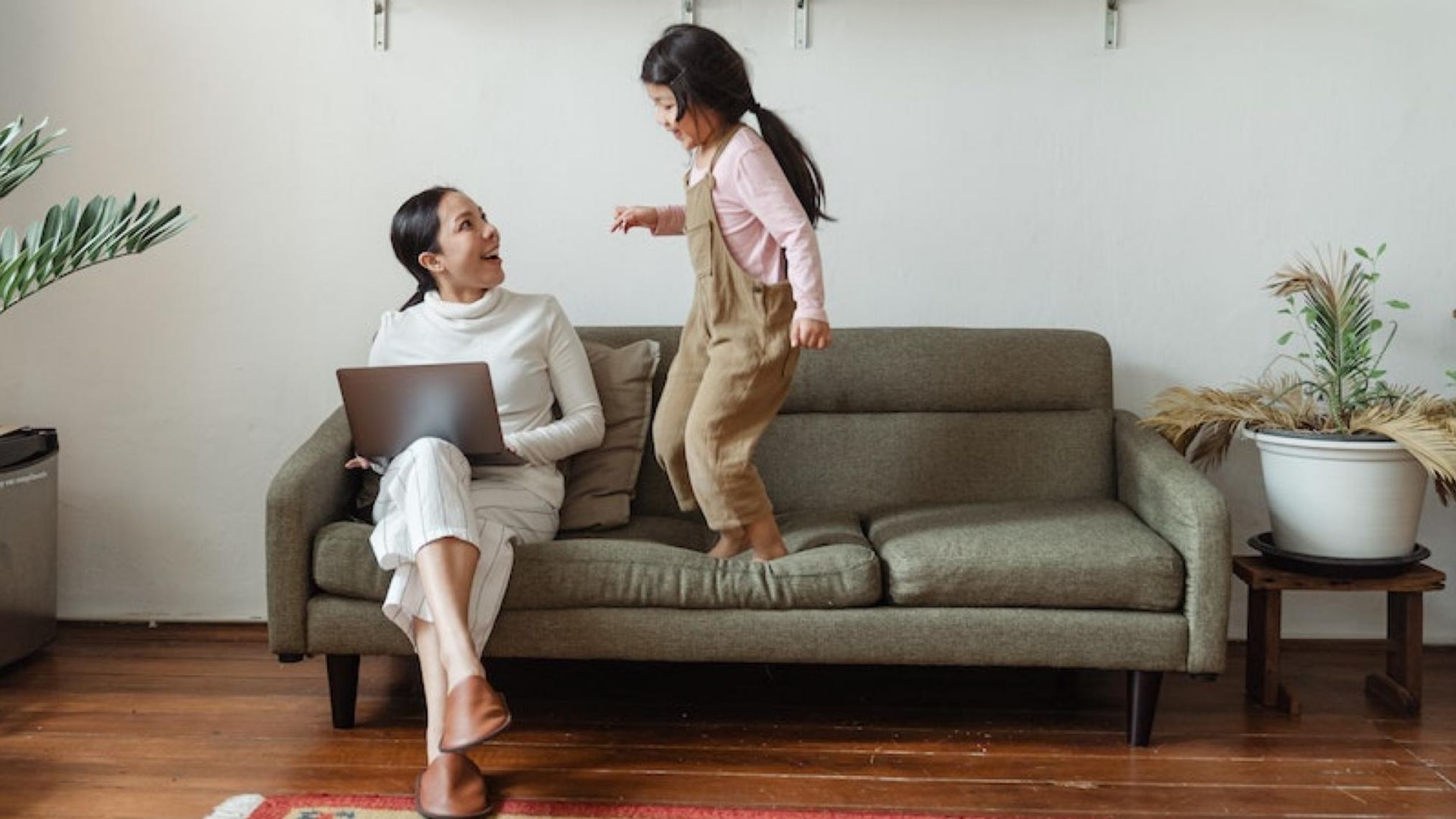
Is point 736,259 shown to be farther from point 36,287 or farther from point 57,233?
point 36,287

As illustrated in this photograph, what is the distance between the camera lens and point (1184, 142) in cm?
314

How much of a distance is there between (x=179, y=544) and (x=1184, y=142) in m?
2.49

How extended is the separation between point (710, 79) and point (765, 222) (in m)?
0.27

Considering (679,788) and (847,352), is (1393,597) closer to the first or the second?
(847,352)

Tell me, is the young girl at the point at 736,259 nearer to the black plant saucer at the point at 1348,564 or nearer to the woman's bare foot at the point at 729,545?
the woman's bare foot at the point at 729,545

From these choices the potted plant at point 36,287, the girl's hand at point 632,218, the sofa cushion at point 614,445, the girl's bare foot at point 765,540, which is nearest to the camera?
the potted plant at point 36,287

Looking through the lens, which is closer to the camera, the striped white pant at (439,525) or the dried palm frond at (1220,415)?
the striped white pant at (439,525)

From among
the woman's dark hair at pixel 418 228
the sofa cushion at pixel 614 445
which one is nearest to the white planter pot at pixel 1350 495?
the sofa cushion at pixel 614 445

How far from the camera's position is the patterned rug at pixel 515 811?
2170mm

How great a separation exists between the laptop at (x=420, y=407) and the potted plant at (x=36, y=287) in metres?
0.42

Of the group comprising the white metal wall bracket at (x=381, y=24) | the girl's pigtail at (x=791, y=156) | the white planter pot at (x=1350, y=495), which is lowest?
the white planter pot at (x=1350, y=495)

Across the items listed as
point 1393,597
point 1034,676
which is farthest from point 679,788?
point 1393,597

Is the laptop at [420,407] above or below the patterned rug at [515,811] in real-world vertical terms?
above

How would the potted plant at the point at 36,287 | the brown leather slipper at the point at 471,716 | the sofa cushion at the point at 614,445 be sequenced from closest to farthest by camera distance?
the brown leather slipper at the point at 471,716 → the potted plant at the point at 36,287 → the sofa cushion at the point at 614,445
